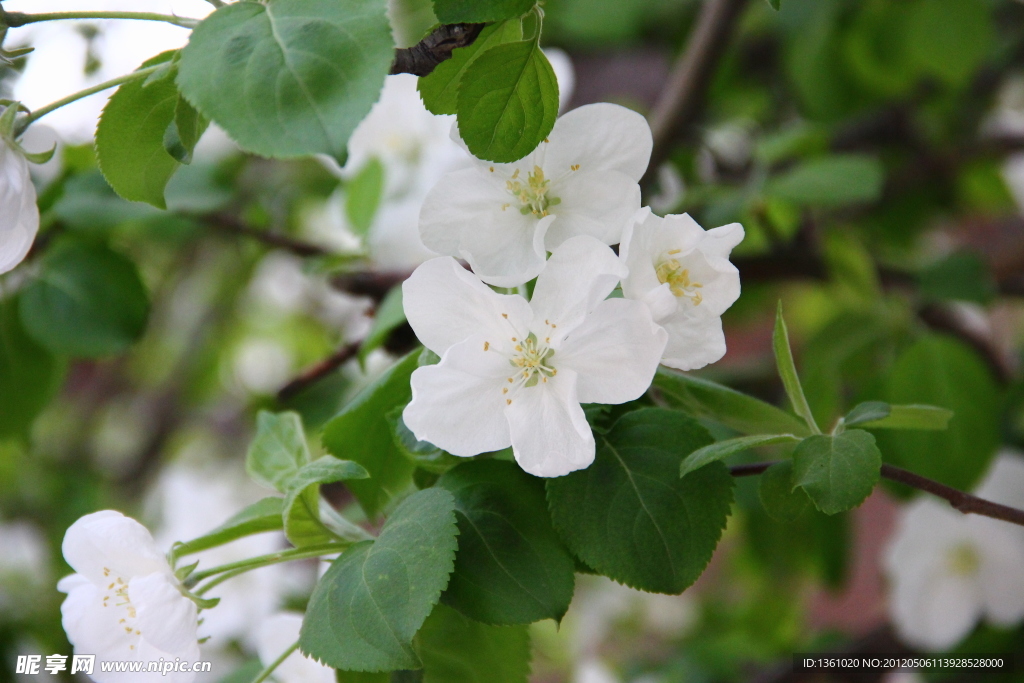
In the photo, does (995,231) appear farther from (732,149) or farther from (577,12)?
(577,12)

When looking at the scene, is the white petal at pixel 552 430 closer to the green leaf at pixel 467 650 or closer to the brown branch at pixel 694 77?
the green leaf at pixel 467 650

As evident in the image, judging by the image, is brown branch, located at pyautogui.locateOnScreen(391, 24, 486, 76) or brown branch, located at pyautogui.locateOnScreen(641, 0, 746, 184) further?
brown branch, located at pyautogui.locateOnScreen(641, 0, 746, 184)

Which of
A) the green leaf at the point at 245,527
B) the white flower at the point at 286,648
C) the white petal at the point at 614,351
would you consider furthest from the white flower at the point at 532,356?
the white flower at the point at 286,648

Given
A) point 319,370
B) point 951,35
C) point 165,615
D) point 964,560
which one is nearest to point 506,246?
point 165,615

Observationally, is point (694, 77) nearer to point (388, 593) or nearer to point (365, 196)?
point (365, 196)

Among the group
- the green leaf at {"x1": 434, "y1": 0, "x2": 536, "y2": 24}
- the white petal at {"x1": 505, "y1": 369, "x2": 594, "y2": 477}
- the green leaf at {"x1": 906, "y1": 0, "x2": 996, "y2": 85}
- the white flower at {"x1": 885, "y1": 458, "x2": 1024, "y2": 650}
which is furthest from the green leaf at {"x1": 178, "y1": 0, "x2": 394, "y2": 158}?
the green leaf at {"x1": 906, "y1": 0, "x2": 996, "y2": 85}

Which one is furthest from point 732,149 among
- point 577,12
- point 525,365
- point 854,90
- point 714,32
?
point 525,365

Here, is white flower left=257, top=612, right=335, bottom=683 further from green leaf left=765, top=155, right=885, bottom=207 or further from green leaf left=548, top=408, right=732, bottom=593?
green leaf left=765, top=155, right=885, bottom=207
